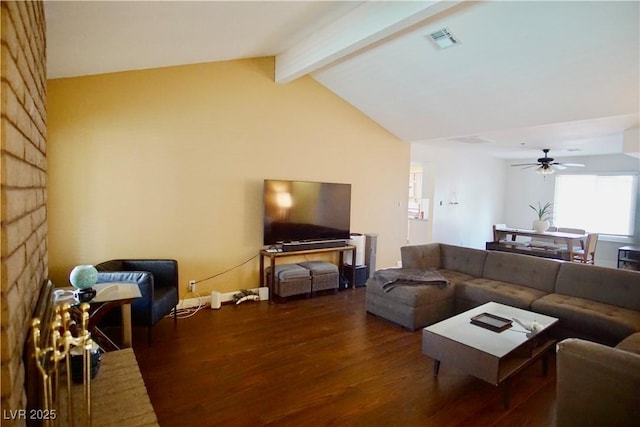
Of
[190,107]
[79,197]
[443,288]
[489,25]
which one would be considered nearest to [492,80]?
A: [489,25]

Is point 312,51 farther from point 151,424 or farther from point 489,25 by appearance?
point 151,424

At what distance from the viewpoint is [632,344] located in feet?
8.35

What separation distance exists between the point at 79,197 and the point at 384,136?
4.47 m

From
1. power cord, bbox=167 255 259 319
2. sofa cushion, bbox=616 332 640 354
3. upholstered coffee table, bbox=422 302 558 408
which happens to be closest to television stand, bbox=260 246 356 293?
power cord, bbox=167 255 259 319

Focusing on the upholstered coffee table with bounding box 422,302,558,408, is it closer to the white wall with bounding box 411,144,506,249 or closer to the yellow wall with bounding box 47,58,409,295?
the yellow wall with bounding box 47,58,409,295

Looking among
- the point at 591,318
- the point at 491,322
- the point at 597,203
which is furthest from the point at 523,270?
the point at 597,203

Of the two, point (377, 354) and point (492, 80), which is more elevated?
point (492, 80)

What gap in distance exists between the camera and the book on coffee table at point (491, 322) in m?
2.85

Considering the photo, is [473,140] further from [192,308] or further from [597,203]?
[192,308]

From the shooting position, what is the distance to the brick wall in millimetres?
1092

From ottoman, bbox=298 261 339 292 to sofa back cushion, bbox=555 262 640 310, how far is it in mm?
2649

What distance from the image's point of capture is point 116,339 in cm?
332

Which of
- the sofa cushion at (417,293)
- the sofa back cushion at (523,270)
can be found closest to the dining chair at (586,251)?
the sofa back cushion at (523,270)

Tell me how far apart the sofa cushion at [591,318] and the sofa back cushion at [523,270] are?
1.22 ft
